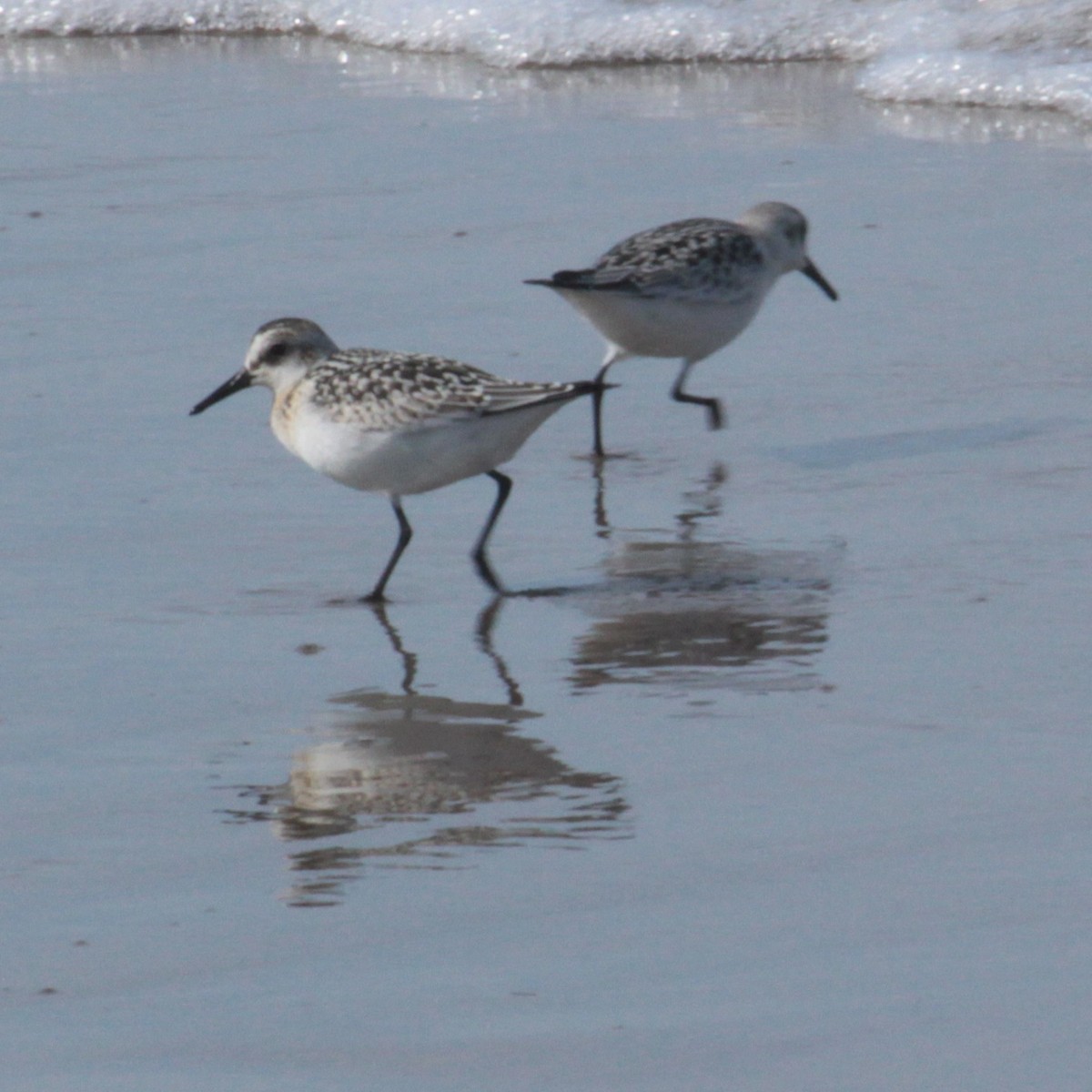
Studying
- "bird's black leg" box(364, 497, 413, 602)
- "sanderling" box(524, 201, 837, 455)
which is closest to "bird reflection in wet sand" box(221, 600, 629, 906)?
"bird's black leg" box(364, 497, 413, 602)

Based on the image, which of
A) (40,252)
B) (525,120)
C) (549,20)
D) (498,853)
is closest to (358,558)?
(498,853)

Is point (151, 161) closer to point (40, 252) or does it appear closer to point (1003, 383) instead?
point (40, 252)

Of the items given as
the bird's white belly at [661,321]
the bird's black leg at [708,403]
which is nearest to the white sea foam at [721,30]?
the bird's white belly at [661,321]

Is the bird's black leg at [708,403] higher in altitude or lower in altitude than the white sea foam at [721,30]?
lower

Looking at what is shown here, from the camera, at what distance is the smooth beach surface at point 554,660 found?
3.29 m

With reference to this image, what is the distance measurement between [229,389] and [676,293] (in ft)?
5.06

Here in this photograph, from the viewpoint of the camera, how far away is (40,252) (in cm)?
884

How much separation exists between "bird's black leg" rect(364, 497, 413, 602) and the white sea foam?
6285mm

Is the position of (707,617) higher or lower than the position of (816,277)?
lower

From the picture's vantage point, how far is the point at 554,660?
5074mm

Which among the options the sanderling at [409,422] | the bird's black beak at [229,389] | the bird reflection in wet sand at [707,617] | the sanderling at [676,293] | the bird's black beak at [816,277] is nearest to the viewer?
the bird reflection in wet sand at [707,617]

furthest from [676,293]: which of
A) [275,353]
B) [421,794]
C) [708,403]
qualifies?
[421,794]

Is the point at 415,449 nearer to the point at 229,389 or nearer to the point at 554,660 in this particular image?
the point at 554,660

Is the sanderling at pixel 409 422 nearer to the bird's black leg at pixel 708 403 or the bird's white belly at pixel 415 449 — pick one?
the bird's white belly at pixel 415 449
